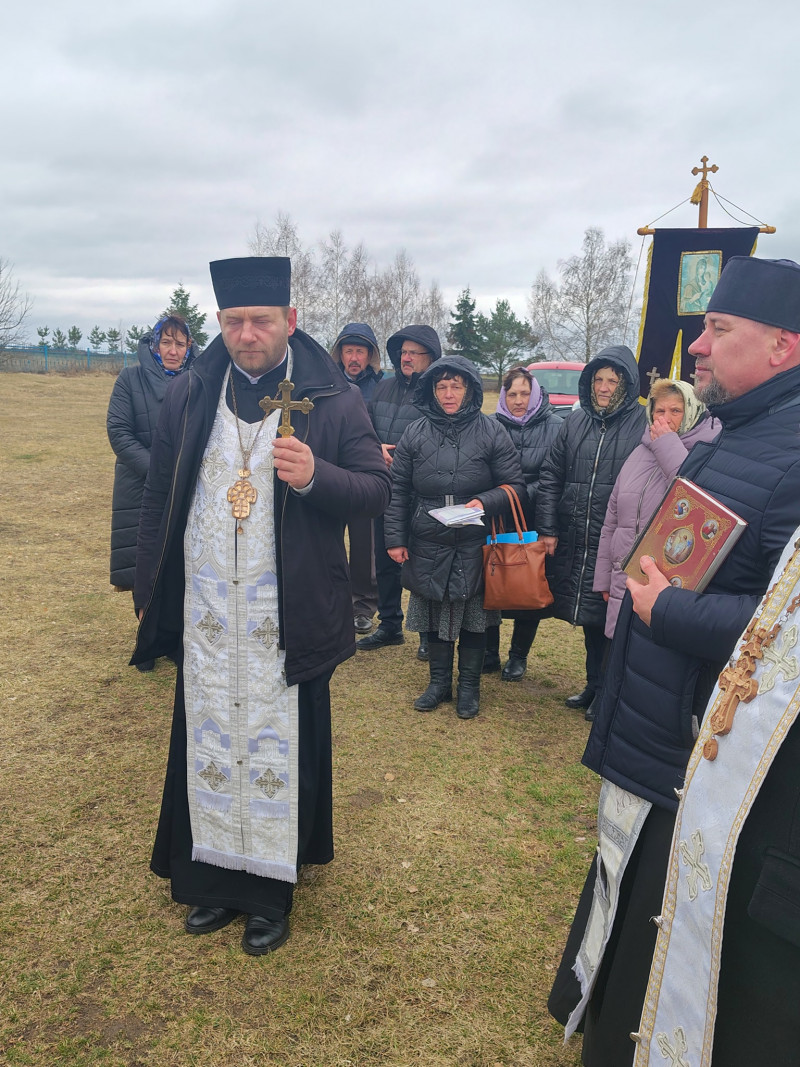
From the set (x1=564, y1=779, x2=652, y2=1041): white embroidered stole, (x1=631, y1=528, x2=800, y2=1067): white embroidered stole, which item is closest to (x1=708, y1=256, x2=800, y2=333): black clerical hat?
(x1=631, y1=528, x2=800, y2=1067): white embroidered stole

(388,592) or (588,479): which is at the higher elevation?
(588,479)

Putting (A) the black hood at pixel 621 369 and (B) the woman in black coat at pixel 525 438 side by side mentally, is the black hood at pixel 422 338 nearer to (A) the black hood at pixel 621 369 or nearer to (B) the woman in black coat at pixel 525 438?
(B) the woman in black coat at pixel 525 438

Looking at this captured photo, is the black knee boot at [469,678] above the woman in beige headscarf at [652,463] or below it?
below

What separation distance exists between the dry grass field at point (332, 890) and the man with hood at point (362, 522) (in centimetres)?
94

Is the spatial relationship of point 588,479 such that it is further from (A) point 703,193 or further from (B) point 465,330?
(B) point 465,330

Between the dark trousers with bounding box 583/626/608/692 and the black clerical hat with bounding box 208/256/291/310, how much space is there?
3.07 meters

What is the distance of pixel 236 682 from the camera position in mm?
2572

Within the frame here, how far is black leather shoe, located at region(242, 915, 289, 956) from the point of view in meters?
2.59

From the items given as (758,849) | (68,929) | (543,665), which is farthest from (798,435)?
(543,665)

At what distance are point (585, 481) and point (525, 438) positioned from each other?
0.86 meters

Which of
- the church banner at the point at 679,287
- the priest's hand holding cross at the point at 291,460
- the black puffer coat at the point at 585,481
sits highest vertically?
the church banner at the point at 679,287

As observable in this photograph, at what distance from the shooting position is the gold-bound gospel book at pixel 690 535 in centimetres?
164

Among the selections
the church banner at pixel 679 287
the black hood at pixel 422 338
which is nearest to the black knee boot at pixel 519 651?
the church banner at pixel 679 287

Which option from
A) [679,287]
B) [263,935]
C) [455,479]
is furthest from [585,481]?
[263,935]
